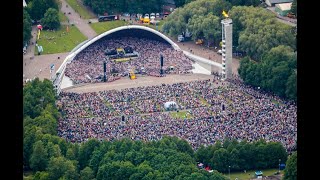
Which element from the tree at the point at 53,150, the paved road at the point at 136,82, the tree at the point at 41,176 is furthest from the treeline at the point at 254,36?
the tree at the point at 41,176

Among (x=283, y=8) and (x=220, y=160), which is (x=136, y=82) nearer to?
(x=220, y=160)

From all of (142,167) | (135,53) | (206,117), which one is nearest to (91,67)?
(135,53)

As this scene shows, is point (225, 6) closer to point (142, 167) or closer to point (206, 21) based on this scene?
point (206, 21)

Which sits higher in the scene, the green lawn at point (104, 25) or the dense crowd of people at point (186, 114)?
the green lawn at point (104, 25)

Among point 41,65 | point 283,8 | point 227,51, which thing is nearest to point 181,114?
point 227,51

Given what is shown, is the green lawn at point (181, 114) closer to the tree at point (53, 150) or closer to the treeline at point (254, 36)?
the treeline at point (254, 36)
